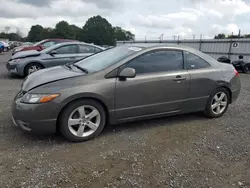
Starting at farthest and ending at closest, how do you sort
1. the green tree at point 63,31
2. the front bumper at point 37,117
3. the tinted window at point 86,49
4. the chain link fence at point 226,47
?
the green tree at point 63,31 → the chain link fence at point 226,47 → the tinted window at point 86,49 → the front bumper at point 37,117

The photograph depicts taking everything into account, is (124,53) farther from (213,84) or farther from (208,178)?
(208,178)

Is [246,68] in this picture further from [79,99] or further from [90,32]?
[90,32]

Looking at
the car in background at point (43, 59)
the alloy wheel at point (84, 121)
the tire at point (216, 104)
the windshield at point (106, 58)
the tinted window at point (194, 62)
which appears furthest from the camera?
the car in background at point (43, 59)

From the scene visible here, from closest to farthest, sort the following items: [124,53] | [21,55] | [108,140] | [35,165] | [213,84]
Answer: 1. [35,165]
2. [108,140]
3. [124,53]
4. [213,84]
5. [21,55]

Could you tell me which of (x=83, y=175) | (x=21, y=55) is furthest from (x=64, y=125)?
(x=21, y=55)

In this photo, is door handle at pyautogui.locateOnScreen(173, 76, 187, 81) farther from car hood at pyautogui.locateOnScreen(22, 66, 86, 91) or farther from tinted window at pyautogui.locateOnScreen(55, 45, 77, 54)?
tinted window at pyautogui.locateOnScreen(55, 45, 77, 54)

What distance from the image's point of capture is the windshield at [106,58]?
3.89 metres

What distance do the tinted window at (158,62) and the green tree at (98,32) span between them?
200 ft

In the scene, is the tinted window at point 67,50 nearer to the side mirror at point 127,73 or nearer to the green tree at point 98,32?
the side mirror at point 127,73

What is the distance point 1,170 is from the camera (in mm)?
2805

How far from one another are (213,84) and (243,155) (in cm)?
155

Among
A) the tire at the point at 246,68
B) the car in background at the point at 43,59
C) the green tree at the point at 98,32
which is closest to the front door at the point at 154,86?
the car in background at the point at 43,59

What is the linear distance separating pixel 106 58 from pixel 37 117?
5.13 ft

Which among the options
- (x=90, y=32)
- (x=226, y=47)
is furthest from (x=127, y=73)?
(x=90, y=32)
